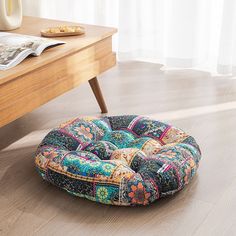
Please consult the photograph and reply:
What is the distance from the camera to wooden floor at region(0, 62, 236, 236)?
1.50 metres

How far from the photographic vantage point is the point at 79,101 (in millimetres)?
2465

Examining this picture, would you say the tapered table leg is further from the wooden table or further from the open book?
the open book

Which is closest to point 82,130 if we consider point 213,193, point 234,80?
point 213,193

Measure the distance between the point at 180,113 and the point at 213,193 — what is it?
0.69 meters

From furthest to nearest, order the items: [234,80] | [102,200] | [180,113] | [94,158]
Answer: [234,80] → [180,113] → [94,158] → [102,200]

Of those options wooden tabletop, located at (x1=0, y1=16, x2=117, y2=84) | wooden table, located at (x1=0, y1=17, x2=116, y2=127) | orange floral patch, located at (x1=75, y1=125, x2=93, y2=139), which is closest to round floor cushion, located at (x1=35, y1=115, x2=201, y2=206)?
orange floral patch, located at (x1=75, y1=125, x2=93, y2=139)

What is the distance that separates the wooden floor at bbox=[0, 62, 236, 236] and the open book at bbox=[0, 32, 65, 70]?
0.38 metres

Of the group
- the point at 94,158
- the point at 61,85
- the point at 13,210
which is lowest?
the point at 13,210

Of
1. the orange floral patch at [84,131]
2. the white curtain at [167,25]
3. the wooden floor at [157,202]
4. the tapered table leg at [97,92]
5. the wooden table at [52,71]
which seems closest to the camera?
the wooden floor at [157,202]

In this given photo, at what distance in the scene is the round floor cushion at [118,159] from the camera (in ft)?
5.08

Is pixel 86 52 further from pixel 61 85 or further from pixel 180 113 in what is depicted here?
pixel 180 113

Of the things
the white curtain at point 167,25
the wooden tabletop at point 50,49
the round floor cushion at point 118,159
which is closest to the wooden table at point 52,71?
the wooden tabletop at point 50,49

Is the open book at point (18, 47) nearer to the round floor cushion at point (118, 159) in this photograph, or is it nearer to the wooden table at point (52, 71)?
the wooden table at point (52, 71)

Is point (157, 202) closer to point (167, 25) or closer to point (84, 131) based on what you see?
point (84, 131)
